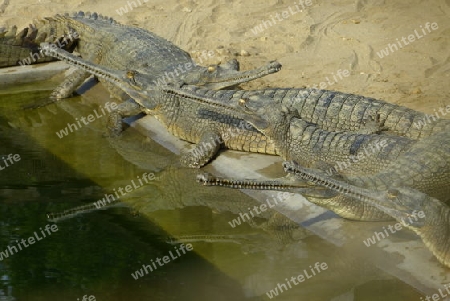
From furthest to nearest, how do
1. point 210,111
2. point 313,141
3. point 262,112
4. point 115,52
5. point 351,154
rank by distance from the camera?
point 115,52
point 210,111
point 262,112
point 313,141
point 351,154

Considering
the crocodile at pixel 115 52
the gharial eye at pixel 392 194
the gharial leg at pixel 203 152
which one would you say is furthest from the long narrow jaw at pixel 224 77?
the gharial eye at pixel 392 194

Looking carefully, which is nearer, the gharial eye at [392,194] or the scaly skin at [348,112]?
the gharial eye at [392,194]

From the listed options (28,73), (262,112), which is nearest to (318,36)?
(262,112)

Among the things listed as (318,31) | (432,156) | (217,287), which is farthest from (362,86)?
(217,287)

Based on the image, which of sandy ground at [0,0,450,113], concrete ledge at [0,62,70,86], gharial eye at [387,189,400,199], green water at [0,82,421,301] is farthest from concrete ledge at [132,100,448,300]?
concrete ledge at [0,62,70,86]

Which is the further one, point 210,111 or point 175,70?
point 175,70

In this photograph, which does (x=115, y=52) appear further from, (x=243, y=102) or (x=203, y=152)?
(x=243, y=102)

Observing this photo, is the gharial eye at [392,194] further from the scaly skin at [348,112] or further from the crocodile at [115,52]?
the crocodile at [115,52]
